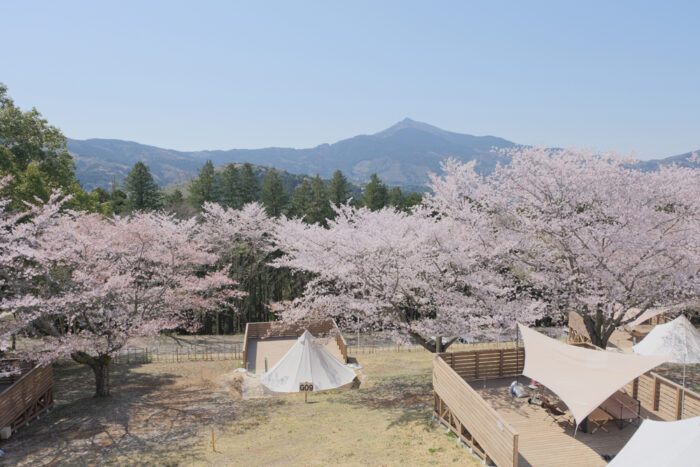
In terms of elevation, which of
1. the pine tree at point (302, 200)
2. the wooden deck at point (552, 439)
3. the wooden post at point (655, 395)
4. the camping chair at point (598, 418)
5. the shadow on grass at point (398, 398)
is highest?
the pine tree at point (302, 200)

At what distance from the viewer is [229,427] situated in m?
11.6

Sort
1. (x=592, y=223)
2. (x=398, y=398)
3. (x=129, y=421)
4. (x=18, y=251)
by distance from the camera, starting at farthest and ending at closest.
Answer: (x=398, y=398)
(x=592, y=223)
(x=18, y=251)
(x=129, y=421)

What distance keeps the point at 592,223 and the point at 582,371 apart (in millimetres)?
5906

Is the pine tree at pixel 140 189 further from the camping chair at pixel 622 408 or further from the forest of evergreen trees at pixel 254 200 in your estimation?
the camping chair at pixel 622 408

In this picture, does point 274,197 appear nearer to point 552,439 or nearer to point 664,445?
point 552,439

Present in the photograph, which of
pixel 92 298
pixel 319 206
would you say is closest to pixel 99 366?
pixel 92 298

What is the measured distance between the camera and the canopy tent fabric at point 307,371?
→ 1370 cm

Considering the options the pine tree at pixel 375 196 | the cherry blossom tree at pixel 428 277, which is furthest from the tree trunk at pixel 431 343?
the pine tree at pixel 375 196

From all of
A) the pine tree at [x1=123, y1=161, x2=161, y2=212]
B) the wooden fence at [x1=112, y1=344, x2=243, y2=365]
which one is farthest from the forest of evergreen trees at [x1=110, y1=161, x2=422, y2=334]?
the wooden fence at [x1=112, y1=344, x2=243, y2=365]

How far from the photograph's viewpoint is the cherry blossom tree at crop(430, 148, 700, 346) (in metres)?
12.7

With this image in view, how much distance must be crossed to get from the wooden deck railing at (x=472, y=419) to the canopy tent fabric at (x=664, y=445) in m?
1.75

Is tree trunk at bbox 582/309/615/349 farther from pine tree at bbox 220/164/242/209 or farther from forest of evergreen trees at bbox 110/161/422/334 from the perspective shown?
pine tree at bbox 220/164/242/209

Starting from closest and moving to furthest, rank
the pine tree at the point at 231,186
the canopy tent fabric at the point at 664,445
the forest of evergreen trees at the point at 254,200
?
the canopy tent fabric at the point at 664,445 → the forest of evergreen trees at the point at 254,200 → the pine tree at the point at 231,186

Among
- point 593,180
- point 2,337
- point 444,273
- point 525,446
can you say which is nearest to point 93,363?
point 2,337
